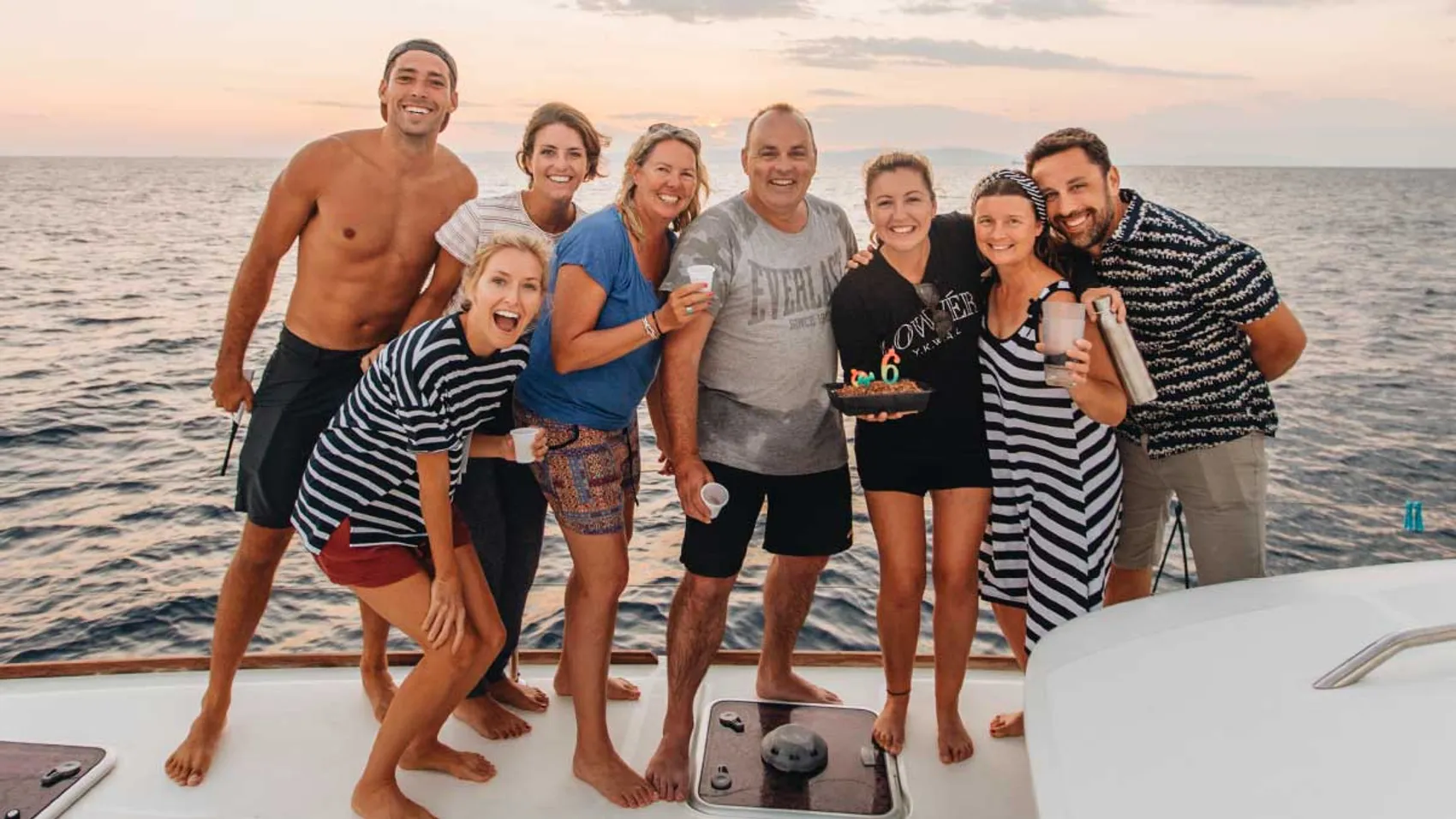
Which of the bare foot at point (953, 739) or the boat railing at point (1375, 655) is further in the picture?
the bare foot at point (953, 739)

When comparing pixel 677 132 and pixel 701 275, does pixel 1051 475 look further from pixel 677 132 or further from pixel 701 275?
pixel 677 132

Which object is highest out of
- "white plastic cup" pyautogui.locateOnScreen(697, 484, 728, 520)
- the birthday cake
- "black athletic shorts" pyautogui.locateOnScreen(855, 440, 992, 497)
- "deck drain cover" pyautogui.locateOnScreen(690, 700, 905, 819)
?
the birthday cake

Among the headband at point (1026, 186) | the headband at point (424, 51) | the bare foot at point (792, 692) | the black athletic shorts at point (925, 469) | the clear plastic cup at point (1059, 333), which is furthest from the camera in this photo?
the bare foot at point (792, 692)

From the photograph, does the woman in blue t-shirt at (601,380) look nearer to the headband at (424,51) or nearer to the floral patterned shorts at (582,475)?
the floral patterned shorts at (582,475)

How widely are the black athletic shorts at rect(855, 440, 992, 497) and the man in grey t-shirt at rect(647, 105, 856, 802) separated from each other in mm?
203

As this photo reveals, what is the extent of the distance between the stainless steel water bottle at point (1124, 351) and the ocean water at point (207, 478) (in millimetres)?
4806

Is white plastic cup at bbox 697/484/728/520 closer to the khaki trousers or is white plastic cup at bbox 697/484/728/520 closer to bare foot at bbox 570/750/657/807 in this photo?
bare foot at bbox 570/750/657/807

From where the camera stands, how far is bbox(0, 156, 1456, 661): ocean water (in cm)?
760

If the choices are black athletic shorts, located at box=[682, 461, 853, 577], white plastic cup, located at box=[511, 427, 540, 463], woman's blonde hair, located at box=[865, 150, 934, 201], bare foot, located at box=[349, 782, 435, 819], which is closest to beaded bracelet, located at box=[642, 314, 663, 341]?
white plastic cup, located at box=[511, 427, 540, 463]

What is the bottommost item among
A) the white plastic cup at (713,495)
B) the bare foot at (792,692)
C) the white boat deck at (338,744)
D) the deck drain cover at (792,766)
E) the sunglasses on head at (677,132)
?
the white boat deck at (338,744)

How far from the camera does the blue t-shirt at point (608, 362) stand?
288cm

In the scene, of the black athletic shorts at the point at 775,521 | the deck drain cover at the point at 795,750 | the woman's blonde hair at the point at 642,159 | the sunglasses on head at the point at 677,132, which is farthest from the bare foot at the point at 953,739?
the sunglasses on head at the point at 677,132

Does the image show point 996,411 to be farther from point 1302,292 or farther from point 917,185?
point 1302,292

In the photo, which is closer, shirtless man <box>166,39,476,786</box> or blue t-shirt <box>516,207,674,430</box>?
blue t-shirt <box>516,207,674,430</box>
